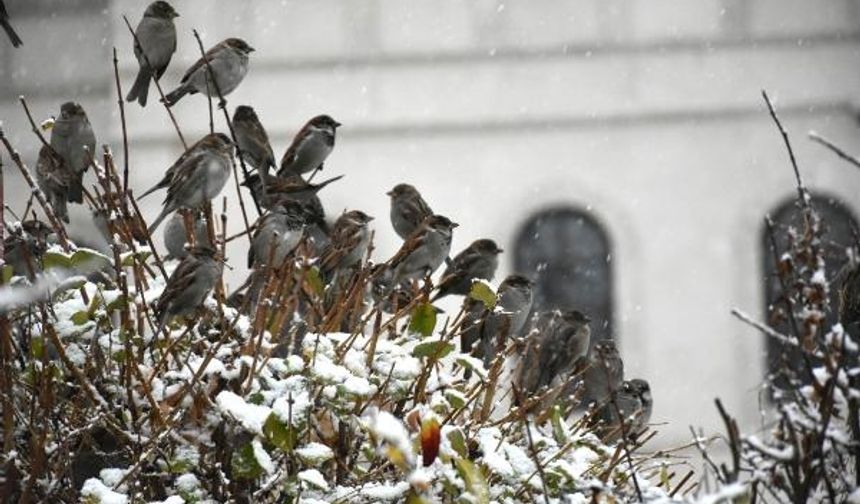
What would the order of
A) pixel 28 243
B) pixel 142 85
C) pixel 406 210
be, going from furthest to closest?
pixel 406 210 < pixel 142 85 < pixel 28 243

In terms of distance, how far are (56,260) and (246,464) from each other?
781 mm

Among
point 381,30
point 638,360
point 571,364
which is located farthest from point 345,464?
point 381,30

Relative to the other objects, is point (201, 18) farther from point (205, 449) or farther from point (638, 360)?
point (205, 449)

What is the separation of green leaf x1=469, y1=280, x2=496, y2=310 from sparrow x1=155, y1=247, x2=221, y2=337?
0.63 meters

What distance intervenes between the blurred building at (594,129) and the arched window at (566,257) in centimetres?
2

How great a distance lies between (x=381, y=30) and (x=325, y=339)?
12.7 m

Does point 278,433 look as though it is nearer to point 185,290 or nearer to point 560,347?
point 185,290

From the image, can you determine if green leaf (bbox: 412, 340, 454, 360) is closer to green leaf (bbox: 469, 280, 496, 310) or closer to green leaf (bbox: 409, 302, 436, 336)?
green leaf (bbox: 409, 302, 436, 336)

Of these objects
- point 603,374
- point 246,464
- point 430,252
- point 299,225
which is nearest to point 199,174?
point 299,225

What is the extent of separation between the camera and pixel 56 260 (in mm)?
3402

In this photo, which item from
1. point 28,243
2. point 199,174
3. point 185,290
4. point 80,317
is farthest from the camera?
point 199,174

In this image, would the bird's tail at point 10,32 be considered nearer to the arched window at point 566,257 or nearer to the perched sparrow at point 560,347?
the perched sparrow at point 560,347

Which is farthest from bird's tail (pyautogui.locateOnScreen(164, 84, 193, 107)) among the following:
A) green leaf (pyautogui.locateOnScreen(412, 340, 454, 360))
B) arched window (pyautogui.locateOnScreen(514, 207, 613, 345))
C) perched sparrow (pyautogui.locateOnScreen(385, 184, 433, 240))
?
arched window (pyautogui.locateOnScreen(514, 207, 613, 345))

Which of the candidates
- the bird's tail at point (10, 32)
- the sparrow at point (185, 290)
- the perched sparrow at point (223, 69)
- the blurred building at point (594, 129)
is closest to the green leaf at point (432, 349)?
the sparrow at point (185, 290)
